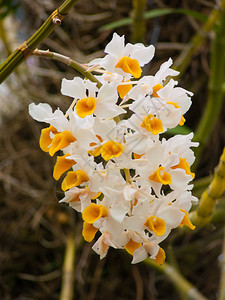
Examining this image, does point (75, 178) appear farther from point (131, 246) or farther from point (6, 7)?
point (6, 7)

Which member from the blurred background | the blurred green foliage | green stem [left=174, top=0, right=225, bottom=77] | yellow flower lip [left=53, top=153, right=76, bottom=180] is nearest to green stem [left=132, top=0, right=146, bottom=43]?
the blurred background

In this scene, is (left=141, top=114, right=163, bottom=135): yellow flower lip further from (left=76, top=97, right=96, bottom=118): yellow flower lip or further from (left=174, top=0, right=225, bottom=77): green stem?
(left=174, top=0, right=225, bottom=77): green stem

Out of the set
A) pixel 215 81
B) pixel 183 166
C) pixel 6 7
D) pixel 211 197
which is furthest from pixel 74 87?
pixel 6 7

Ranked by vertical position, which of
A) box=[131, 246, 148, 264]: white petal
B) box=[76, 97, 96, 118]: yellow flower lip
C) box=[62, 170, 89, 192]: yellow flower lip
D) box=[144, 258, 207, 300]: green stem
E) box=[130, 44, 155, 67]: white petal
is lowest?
box=[144, 258, 207, 300]: green stem

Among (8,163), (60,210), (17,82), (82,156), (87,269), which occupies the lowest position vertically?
(87,269)

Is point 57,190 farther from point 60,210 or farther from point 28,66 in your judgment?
point 28,66

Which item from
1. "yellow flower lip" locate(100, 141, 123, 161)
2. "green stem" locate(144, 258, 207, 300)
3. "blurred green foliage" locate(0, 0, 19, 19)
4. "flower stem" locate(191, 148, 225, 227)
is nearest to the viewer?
"yellow flower lip" locate(100, 141, 123, 161)

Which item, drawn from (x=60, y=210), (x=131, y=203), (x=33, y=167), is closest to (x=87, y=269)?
(x=60, y=210)
